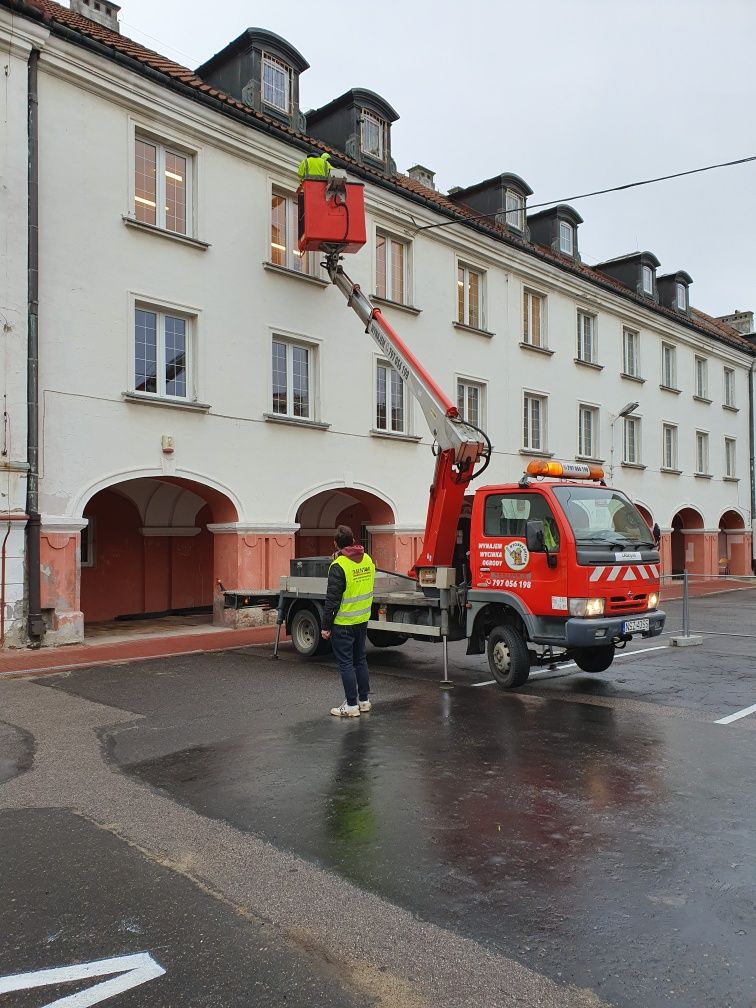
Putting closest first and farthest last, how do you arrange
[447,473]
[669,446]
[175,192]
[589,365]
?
[447,473] → [175,192] → [589,365] → [669,446]

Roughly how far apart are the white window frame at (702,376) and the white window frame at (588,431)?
832 centimetres

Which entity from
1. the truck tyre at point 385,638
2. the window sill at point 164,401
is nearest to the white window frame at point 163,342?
the window sill at point 164,401

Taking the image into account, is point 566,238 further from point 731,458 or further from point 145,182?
point 145,182

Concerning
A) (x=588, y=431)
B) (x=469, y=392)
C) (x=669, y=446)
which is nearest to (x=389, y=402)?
(x=469, y=392)

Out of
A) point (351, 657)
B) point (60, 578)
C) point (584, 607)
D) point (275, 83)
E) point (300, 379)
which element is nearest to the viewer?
point (351, 657)

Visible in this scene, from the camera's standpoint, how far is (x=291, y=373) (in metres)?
17.2

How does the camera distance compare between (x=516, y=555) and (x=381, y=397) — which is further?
(x=381, y=397)

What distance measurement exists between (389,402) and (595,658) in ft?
32.9

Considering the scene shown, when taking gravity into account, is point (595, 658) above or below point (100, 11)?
below

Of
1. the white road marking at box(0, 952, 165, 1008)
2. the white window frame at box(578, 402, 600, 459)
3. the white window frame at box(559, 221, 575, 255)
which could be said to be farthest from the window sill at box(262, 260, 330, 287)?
the white road marking at box(0, 952, 165, 1008)

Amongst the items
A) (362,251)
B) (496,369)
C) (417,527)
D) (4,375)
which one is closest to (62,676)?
(4,375)

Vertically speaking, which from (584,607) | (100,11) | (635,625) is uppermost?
(100,11)

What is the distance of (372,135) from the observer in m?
20.0

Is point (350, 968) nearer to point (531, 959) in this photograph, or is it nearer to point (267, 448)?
point (531, 959)
